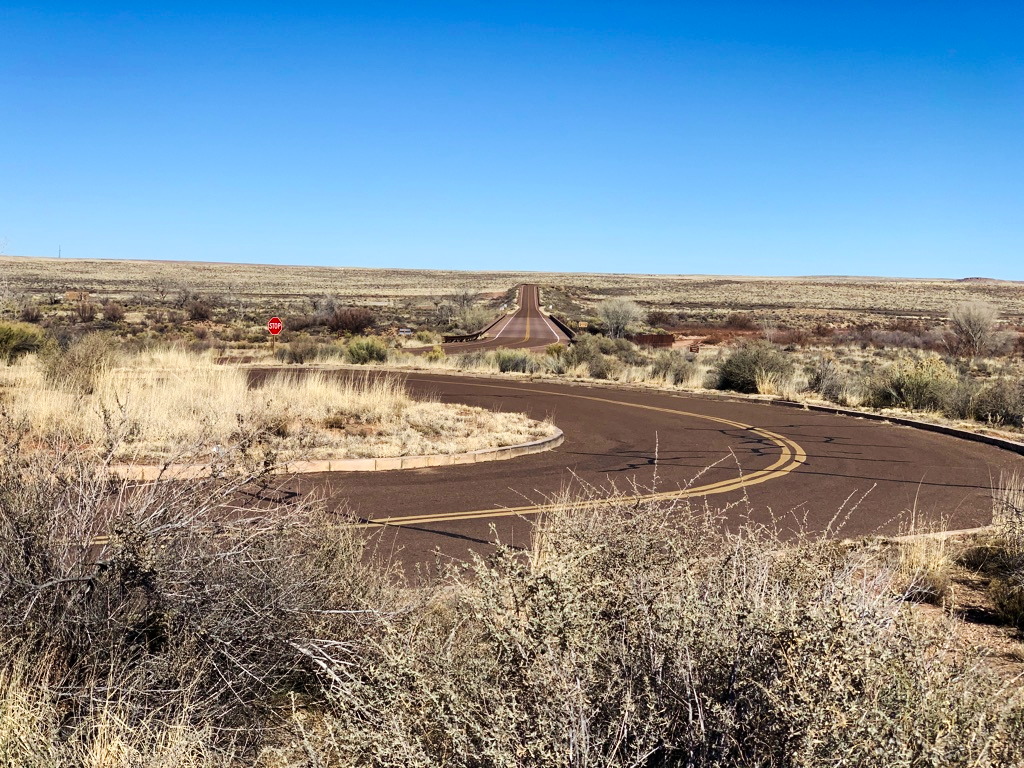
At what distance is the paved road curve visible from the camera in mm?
8938

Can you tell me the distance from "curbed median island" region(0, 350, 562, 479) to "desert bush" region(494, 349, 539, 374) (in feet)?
44.7

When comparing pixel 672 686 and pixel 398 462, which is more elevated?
pixel 672 686

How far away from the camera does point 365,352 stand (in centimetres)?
3147

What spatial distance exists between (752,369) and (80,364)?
18.7 m

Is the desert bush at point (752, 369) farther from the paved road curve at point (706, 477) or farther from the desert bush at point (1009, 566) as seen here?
the desert bush at point (1009, 566)

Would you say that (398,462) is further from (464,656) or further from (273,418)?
(464,656)

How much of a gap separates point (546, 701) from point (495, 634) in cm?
29

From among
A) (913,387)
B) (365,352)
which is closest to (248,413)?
(913,387)

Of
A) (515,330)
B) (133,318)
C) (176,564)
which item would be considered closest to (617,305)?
(515,330)

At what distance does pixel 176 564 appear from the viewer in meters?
3.72

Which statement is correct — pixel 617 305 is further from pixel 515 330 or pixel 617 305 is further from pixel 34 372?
pixel 34 372

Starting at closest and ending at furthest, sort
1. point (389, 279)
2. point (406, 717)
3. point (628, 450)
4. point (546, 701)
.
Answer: point (546, 701), point (406, 717), point (628, 450), point (389, 279)

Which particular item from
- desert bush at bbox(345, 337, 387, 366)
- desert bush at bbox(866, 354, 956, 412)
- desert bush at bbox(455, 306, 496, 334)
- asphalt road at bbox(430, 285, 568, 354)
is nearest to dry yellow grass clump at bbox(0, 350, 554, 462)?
desert bush at bbox(866, 354, 956, 412)

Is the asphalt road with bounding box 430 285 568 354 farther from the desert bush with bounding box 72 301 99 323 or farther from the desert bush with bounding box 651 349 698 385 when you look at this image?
the desert bush with bounding box 72 301 99 323
